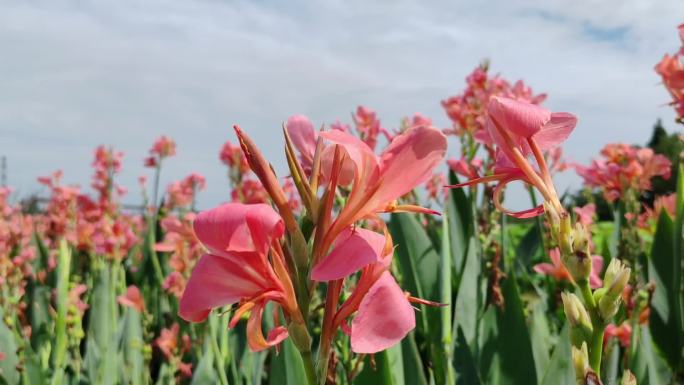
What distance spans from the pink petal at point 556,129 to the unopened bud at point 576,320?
0.17 metres

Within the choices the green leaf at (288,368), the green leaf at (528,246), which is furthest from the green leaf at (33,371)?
the green leaf at (528,246)

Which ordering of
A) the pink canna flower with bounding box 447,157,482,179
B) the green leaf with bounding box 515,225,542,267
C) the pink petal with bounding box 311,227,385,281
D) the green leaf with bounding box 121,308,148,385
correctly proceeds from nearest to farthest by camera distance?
the pink petal with bounding box 311,227,385,281, the green leaf with bounding box 121,308,148,385, the pink canna flower with bounding box 447,157,482,179, the green leaf with bounding box 515,225,542,267

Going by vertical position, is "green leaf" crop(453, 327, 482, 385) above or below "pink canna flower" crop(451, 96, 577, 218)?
below

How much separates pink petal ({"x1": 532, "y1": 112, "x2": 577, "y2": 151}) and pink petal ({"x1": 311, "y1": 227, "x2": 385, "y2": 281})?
0.24m

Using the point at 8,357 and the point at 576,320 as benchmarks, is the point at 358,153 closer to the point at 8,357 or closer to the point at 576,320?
the point at 576,320

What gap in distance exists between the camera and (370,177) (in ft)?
1.87

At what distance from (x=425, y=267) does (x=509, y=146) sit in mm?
997

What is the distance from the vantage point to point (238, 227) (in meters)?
0.52

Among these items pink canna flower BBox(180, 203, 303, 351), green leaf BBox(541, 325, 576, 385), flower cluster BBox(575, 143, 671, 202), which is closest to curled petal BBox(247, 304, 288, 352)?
pink canna flower BBox(180, 203, 303, 351)

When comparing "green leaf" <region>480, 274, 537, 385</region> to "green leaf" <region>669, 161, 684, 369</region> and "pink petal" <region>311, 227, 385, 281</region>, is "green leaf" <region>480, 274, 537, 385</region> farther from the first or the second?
"pink petal" <region>311, 227, 385, 281</region>

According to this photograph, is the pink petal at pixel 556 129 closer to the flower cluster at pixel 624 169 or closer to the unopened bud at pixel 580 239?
the unopened bud at pixel 580 239

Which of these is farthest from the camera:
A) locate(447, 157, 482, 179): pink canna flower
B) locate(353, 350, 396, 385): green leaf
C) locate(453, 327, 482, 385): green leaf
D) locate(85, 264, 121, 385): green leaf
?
locate(447, 157, 482, 179): pink canna flower

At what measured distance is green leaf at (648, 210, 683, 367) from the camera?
62.2 inches

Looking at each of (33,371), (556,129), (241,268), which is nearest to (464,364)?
(556,129)
